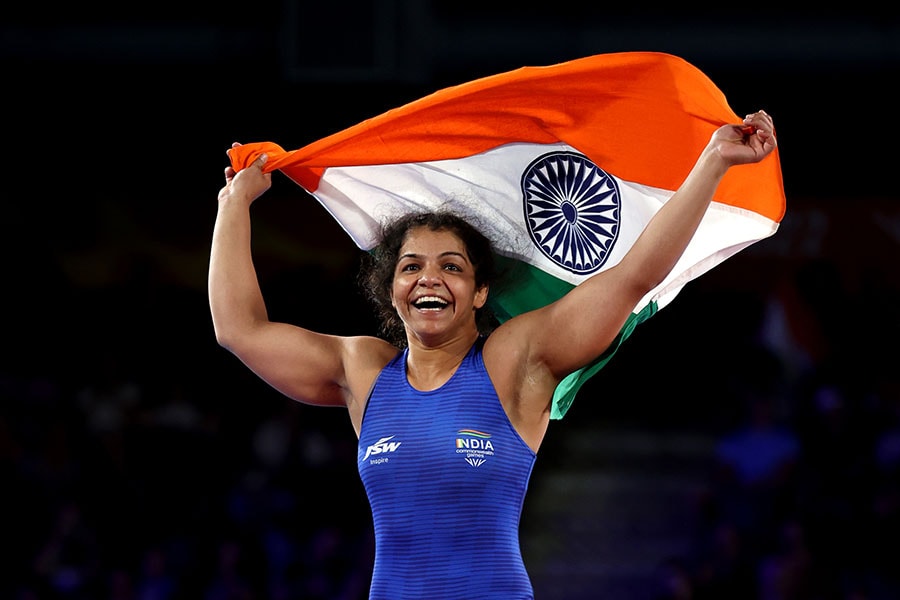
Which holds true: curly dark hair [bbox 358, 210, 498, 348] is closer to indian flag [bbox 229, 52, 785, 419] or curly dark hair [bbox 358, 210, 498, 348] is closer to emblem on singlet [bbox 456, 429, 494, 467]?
indian flag [bbox 229, 52, 785, 419]

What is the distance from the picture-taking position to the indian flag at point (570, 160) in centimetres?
357

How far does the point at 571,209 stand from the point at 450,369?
0.73 m

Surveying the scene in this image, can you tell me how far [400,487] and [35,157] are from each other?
640 cm

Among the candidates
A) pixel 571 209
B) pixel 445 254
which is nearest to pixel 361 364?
pixel 445 254

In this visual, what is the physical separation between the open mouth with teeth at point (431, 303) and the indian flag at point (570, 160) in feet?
1.47

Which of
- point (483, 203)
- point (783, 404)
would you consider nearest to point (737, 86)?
point (783, 404)

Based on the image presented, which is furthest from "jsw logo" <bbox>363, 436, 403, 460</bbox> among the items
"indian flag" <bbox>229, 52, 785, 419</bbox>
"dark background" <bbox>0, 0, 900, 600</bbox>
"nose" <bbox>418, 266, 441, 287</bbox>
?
"dark background" <bbox>0, 0, 900, 600</bbox>

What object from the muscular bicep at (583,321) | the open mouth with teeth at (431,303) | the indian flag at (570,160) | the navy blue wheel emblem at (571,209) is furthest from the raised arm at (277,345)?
the navy blue wheel emblem at (571,209)

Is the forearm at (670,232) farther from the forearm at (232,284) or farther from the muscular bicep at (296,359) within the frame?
the forearm at (232,284)

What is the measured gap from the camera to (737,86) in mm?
7832

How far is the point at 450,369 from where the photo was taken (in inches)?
128

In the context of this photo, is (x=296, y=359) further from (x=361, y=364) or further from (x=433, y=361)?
(x=433, y=361)

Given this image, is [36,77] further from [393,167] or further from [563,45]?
[393,167]

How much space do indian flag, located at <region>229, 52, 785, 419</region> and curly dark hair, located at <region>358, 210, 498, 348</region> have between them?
144 mm
